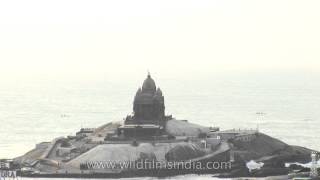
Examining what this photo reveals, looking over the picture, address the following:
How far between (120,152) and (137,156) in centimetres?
168

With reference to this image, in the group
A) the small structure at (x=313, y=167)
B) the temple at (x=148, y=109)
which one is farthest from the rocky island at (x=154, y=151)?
the small structure at (x=313, y=167)

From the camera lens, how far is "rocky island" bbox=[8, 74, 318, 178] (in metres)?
87.5

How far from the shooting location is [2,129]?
131m

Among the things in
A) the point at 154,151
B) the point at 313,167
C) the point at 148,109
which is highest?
the point at 148,109

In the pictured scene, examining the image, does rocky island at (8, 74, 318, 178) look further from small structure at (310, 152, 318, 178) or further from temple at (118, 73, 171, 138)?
small structure at (310, 152, 318, 178)

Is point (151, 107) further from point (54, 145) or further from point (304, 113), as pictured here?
point (304, 113)

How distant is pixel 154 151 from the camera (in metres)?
90.9

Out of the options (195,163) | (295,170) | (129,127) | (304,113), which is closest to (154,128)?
(129,127)

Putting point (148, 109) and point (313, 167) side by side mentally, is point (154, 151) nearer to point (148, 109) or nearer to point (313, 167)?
point (148, 109)

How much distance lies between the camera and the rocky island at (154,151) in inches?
3445

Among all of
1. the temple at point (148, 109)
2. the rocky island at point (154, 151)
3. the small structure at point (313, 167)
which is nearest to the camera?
the small structure at point (313, 167)

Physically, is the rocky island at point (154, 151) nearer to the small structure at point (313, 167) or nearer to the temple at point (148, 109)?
the temple at point (148, 109)

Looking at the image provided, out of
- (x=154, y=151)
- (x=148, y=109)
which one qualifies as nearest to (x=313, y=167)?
(x=154, y=151)

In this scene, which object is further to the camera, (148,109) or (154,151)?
(148,109)
